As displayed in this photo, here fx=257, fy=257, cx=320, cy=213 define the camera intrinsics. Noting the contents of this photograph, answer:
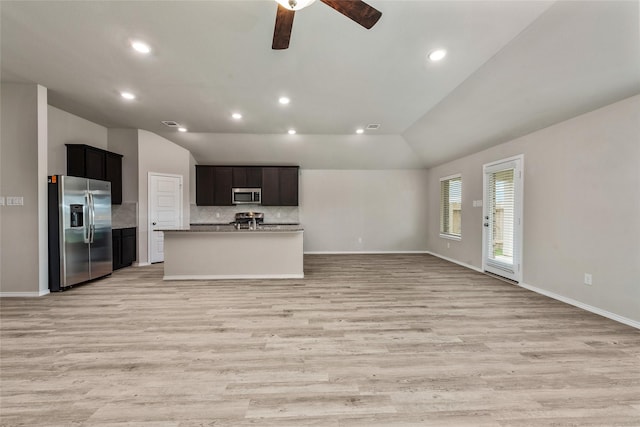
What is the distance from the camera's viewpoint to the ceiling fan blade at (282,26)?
1.80m

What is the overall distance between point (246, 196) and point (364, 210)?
3341 mm

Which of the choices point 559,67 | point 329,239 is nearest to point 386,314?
point 559,67

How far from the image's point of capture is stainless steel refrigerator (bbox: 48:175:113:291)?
387 cm

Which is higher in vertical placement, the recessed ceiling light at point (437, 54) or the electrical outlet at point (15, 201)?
the recessed ceiling light at point (437, 54)

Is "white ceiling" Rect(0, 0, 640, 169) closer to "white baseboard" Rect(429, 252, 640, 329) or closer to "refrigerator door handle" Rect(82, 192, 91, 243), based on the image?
"refrigerator door handle" Rect(82, 192, 91, 243)

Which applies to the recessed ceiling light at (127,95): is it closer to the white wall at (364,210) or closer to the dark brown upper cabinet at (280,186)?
the dark brown upper cabinet at (280,186)

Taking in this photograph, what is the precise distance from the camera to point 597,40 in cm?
235

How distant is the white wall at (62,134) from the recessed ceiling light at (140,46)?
10.4 ft

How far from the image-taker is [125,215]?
5.81 meters

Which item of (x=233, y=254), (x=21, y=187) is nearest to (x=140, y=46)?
(x=21, y=187)

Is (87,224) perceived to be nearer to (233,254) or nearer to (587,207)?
(233,254)

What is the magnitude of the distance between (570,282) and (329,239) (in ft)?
16.5

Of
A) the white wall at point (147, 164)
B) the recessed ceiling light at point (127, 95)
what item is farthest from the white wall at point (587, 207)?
the white wall at point (147, 164)

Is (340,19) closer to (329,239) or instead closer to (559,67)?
(559,67)
